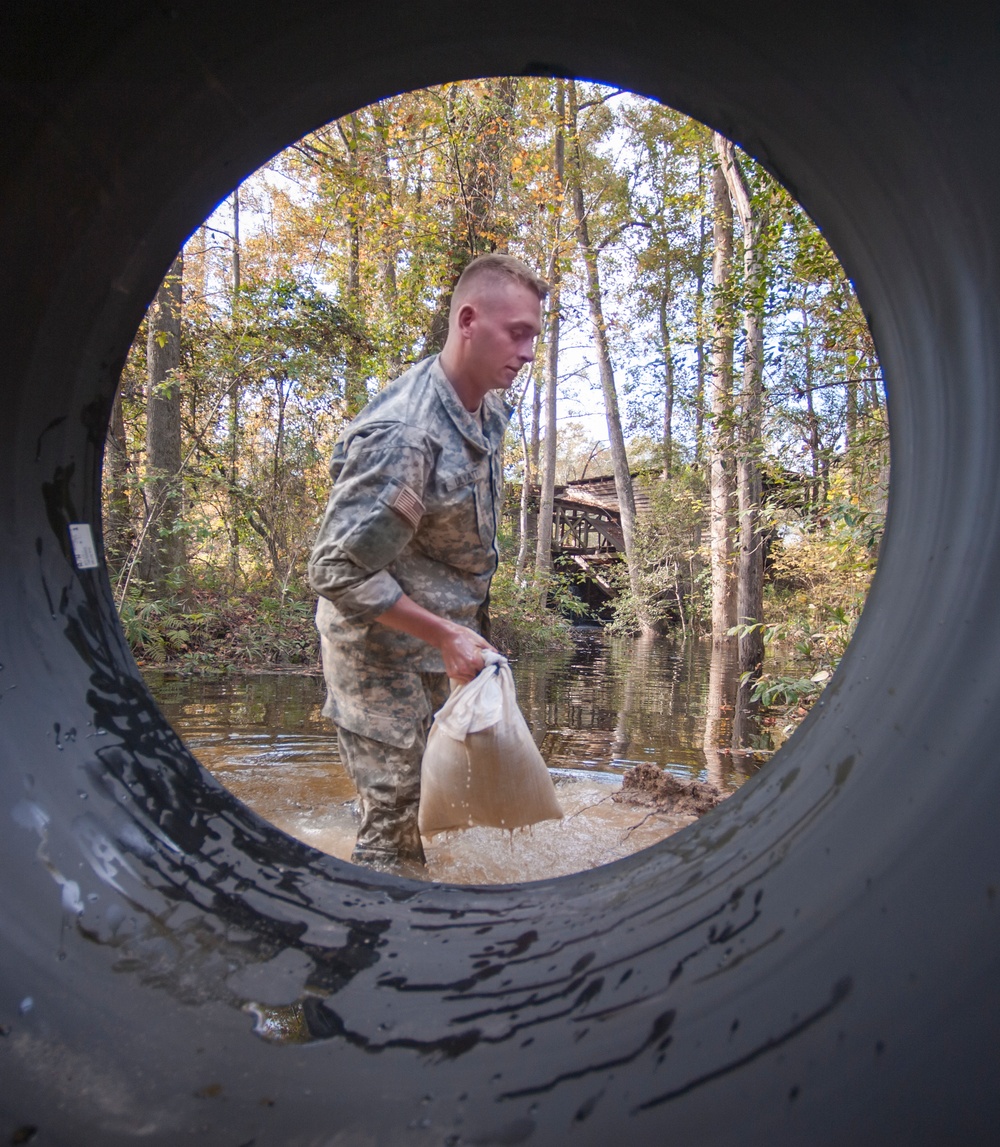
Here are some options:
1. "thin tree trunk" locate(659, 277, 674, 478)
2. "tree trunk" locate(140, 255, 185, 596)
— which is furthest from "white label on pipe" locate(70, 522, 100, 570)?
"thin tree trunk" locate(659, 277, 674, 478)

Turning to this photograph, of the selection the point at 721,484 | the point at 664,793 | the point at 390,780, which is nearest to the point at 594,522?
the point at 721,484

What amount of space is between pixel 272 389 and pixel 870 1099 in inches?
413

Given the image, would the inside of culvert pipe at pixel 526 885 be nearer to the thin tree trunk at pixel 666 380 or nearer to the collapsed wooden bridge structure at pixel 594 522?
the collapsed wooden bridge structure at pixel 594 522

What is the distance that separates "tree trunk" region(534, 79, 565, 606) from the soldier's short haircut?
1024 centimetres

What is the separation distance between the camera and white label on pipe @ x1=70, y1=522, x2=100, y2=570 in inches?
49.0

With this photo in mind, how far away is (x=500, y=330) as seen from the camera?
8.57ft

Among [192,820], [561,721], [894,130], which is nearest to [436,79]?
[894,130]

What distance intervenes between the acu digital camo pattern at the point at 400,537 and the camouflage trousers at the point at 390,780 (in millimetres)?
12

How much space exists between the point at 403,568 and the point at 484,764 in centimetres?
78

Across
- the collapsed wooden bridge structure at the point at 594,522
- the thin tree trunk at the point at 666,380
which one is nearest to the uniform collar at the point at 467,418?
the collapsed wooden bridge structure at the point at 594,522

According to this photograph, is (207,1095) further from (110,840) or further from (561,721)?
(561,721)

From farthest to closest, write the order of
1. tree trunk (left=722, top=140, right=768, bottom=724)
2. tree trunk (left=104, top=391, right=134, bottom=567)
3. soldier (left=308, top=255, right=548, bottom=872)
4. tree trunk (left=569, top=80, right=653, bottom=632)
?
1. tree trunk (left=569, top=80, right=653, bottom=632)
2. tree trunk (left=104, top=391, right=134, bottom=567)
3. tree trunk (left=722, top=140, right=768, bottom=724)
4. soldier (left=308, top=255, right=548, bottom=872)

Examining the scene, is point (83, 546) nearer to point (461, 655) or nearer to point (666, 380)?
point (461, 655)

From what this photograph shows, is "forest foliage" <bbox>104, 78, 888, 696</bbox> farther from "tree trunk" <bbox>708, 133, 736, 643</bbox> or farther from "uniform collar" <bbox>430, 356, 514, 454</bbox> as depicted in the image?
"uniform collar" <bbox>430, 356, 514, 454</bbox>
